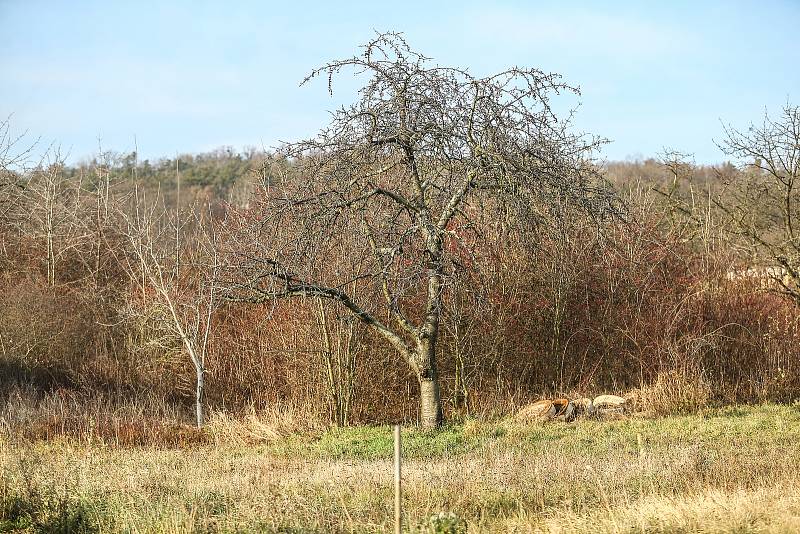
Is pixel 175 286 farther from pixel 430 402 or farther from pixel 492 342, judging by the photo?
pixel 430 402

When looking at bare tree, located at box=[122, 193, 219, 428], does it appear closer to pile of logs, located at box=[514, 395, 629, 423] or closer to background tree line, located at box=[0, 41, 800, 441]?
background tree line, located at box=[0, 41, 800, 441]

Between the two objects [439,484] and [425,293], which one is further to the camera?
[425,293]

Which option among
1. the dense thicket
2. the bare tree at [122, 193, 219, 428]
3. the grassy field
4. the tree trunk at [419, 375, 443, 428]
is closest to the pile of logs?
the dense thicket

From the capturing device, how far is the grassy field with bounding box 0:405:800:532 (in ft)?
21.2

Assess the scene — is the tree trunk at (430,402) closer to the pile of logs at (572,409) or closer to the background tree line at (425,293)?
the background tree line at (425,293)

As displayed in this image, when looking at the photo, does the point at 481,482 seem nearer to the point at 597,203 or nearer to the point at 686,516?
the point at 686,516

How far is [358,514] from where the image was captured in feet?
22.4

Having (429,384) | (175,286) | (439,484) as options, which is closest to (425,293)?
(429,384)

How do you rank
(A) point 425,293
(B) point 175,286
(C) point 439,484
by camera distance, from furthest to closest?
(B) point 175,286, (A) point 425,293, (C) point 439,484

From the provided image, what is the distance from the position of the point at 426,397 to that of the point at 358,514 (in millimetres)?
5005

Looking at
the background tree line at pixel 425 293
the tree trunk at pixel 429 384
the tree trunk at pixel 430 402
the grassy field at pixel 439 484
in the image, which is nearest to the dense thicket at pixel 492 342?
the background tree line at pixel 425 293

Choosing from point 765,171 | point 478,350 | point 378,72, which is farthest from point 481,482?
point 765,171

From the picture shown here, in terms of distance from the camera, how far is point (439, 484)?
7.70 metres

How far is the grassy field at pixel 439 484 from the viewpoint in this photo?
648 centimetres
